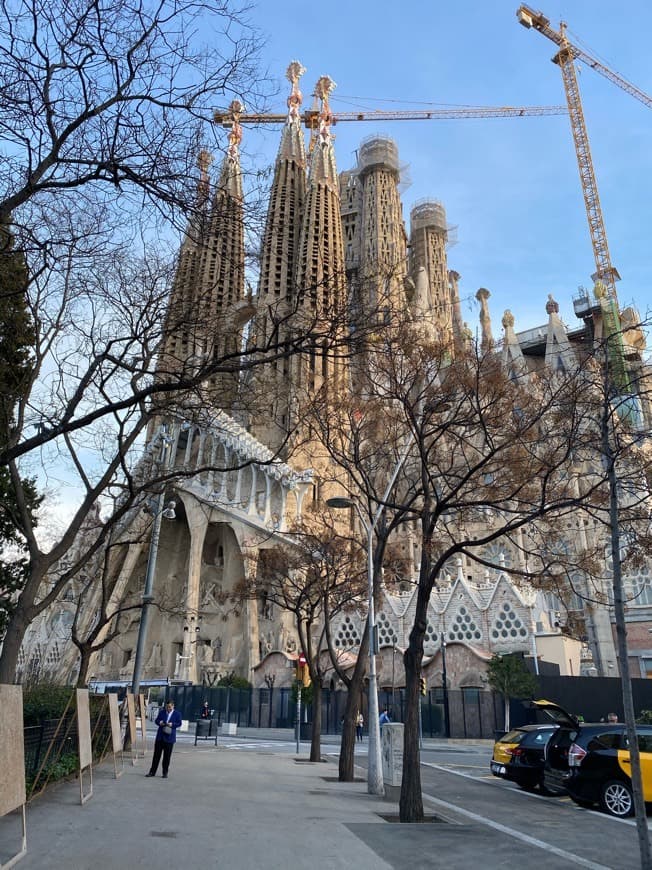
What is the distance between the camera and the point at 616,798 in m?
10.1

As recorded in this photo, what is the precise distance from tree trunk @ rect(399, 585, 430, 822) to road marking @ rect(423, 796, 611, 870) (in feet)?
3.03

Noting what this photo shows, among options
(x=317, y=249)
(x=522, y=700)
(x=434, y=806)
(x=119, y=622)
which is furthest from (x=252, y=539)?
(x=434, y=806)

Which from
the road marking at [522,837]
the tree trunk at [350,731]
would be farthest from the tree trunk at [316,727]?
the road marking at [522,837]

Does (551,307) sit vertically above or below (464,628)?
above

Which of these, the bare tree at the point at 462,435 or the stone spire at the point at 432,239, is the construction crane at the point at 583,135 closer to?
the stone spire at the point at 432,239

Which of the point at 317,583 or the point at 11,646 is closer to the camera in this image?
the point at 11,646

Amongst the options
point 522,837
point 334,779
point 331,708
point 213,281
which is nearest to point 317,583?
point 334,779

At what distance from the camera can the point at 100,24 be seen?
6.38 meters

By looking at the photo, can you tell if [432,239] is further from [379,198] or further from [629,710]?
[629,710]

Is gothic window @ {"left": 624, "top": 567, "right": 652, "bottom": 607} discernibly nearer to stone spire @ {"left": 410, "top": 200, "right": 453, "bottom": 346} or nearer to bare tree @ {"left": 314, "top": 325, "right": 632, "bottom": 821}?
bare tree @ {"left": 314, "top": 325, "right": 632, "bottom": 821}

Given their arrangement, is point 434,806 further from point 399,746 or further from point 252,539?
point 252,539

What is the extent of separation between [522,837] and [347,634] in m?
33.9

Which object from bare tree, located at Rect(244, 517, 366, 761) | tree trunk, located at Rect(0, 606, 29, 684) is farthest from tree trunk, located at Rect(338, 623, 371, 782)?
tree trunk, located at Rect(0, 606, 29, 684)

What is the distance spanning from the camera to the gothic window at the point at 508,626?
32.3 metres
